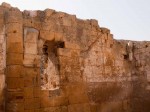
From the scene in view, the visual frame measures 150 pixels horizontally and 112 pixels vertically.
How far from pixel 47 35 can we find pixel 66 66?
1056 mm

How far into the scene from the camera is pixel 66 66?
6566 mm

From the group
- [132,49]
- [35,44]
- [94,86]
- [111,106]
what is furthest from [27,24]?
[132,49]

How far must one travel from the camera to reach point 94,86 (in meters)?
7.33

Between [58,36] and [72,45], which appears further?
[72,45]

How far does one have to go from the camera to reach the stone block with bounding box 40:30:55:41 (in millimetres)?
6086

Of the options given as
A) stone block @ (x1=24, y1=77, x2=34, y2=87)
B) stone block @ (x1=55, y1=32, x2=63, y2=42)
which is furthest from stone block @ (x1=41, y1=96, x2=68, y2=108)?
stone block @ (x1=55, y1=32, x2=63, y2=42)

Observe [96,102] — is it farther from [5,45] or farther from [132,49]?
[5,45]

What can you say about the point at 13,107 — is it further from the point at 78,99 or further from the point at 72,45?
the point at 72,45

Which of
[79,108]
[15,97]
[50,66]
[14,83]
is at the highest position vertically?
[50,66]

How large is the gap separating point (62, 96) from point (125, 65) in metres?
Answer: 3.31

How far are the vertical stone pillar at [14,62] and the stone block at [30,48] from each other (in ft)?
0.50

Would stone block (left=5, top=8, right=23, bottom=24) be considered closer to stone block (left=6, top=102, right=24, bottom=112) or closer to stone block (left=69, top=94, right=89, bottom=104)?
stone block (left=6, top=102, right=24, bottom=112)

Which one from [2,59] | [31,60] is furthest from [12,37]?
[31,60]

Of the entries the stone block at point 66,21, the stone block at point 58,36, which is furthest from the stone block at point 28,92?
the stone block at point 66,21
